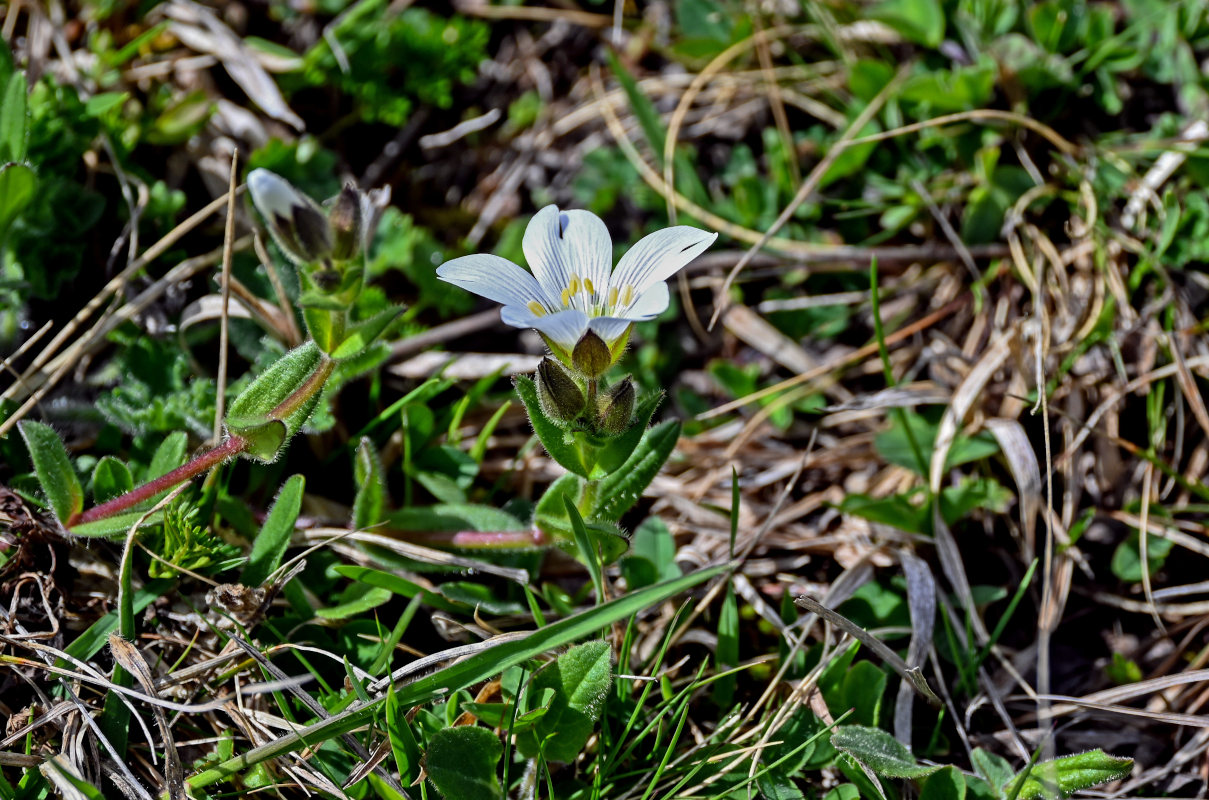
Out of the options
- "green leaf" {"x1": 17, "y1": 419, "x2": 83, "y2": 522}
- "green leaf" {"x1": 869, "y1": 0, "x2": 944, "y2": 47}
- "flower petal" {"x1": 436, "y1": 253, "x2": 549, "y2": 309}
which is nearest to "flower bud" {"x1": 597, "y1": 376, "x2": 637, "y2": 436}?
"flower petal" {"x1": 436, "y1": 253, "x2": 549, "y2": 309}

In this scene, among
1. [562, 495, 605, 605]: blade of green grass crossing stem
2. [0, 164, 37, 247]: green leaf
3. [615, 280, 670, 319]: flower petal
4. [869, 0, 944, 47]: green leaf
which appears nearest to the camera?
[615, 280, 670, 319]: flower petal

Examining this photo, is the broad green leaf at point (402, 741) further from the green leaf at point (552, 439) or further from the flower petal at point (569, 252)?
the flower petal at point (569, 252)

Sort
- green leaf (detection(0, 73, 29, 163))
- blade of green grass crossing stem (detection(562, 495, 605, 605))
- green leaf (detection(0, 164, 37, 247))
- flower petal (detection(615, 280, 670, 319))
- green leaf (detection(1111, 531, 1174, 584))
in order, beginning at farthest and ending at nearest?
green leaf (detection(1111, 531, 1174, 584))
green leaf (detection(0, 73, 29, 163))
green leaf (detection(0, 164, 37, 247))
blade of green grass crossing stem (detection(562, 495, 605, 605))
flower petal (detection(615, 280, 670, 319))

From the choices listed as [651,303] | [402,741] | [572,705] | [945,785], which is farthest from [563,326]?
[945,785]

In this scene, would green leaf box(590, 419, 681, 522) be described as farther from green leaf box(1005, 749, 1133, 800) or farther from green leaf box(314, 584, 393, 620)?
green leaf box(1005, 749, 1133, 800)

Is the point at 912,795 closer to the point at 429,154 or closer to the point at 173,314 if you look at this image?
the point at 173,314

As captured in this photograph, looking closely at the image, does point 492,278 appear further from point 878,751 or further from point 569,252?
point 878,751
